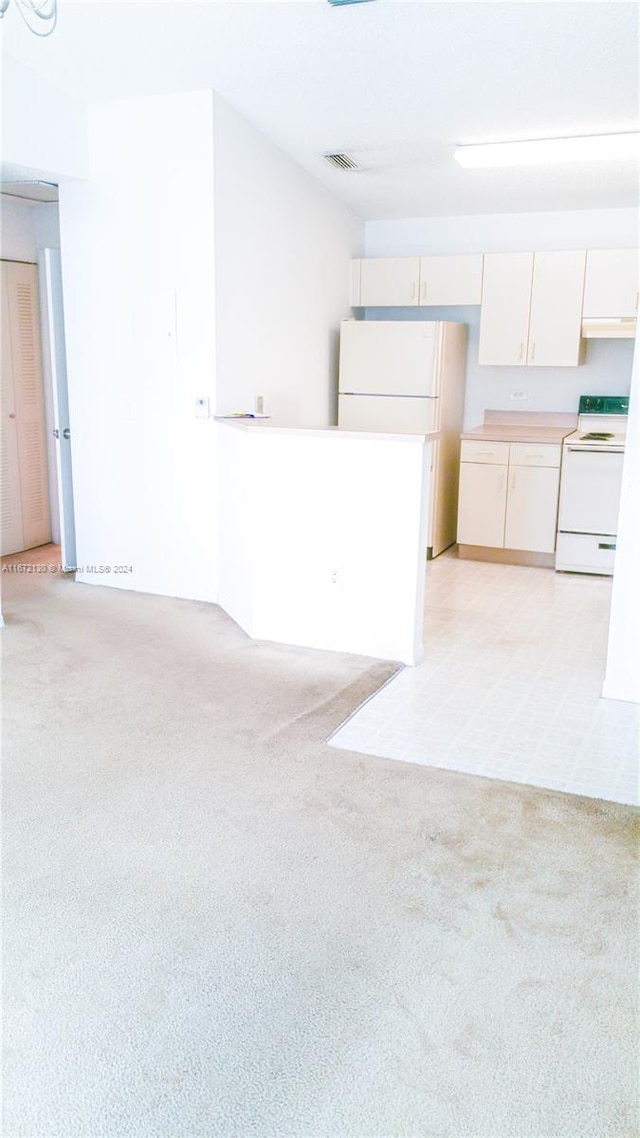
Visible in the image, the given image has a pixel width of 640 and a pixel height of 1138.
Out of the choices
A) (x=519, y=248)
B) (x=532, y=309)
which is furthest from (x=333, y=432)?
(x=519, y=248)

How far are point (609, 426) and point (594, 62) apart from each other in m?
2.93

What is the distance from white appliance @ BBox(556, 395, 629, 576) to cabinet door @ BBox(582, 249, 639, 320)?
2.78 feet

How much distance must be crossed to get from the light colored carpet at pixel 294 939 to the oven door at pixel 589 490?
9.81 ft

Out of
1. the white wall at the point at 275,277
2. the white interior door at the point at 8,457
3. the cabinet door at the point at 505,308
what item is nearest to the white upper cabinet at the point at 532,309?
the cabinet door at the point at 505,308

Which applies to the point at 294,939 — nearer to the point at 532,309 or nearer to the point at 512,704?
the point at 512,704

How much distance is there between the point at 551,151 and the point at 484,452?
191 cm

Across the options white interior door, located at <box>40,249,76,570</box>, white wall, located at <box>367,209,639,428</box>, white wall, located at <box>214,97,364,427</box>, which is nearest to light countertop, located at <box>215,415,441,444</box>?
white wall, located at <box>214,97,364,427</box>

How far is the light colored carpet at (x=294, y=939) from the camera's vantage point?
158 cm

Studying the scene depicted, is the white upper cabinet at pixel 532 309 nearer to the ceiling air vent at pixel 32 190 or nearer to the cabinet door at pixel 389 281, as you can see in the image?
the cabinet door at pixel 389 281

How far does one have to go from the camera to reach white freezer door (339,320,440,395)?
5.70 meters

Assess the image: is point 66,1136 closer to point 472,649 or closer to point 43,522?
point 472,649

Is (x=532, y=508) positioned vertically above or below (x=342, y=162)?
below

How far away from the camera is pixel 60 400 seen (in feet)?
16.4

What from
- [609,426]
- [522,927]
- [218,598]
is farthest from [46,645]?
[609,426]
